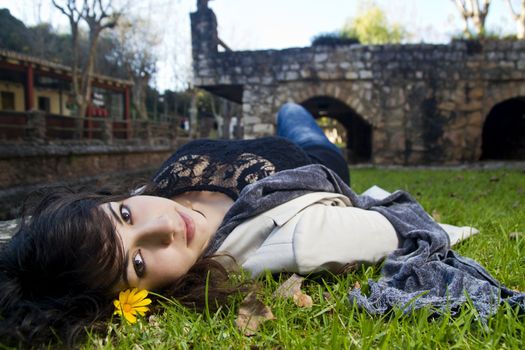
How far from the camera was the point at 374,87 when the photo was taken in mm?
9758

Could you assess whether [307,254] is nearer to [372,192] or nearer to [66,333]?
[66,333]

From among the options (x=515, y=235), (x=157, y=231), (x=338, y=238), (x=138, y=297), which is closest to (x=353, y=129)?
(x=515, y=235)

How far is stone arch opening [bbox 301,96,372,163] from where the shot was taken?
40.8ft

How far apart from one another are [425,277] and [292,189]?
70 cm

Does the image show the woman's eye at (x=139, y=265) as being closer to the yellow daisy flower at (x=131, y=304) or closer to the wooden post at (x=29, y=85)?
the yellow daisy flower at (x=131, y=304)

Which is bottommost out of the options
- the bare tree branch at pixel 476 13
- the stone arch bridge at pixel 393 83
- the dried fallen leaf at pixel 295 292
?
the dried fallen leaf at pixel 295 292

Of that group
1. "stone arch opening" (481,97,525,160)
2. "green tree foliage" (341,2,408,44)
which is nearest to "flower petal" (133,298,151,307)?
"stone arch opening" (481,97,525,160)

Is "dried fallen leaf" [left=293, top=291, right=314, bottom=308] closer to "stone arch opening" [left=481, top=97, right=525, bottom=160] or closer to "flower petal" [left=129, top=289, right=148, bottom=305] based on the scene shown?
"flower petal" [left=129, top=289, right=148, bottom=305]

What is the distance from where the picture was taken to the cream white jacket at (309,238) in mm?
1596

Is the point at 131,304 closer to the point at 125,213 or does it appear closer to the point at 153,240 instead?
the point at 153,240

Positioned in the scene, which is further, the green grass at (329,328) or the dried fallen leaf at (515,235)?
the dried fallen leaf at (515,235)

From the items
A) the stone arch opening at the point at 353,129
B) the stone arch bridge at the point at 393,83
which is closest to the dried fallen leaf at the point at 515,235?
the stone arch bridge at the point at 393,83

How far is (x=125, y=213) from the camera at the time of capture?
1616 millimetres

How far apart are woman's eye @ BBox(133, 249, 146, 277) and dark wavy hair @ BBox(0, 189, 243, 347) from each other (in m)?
0.05
